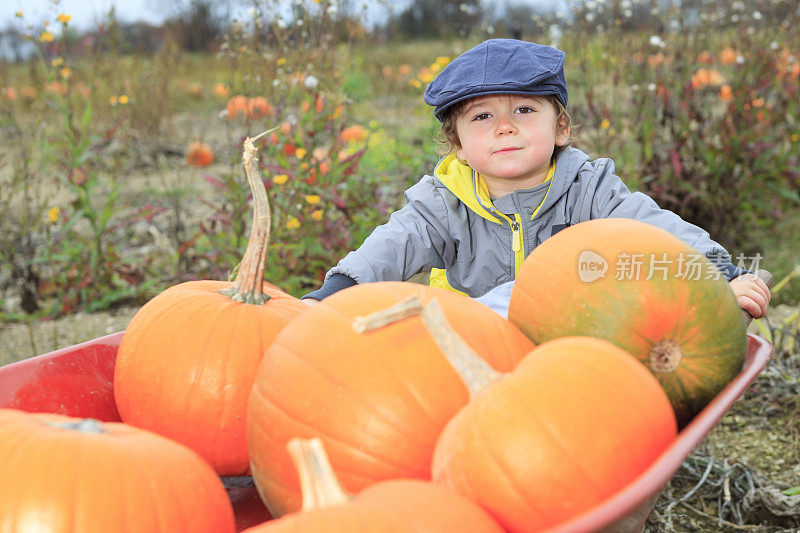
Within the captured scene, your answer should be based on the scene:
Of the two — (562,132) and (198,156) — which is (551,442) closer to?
(562,132)

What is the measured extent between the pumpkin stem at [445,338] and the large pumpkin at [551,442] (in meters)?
0.03

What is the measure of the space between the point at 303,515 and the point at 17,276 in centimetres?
344

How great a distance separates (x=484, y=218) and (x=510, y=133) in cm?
33

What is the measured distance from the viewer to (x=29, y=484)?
1.10 m

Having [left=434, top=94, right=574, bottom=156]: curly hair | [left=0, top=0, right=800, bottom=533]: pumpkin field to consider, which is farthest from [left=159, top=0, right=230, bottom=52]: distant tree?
[left=434, top=94, right=574, bottom=156]: curly hair

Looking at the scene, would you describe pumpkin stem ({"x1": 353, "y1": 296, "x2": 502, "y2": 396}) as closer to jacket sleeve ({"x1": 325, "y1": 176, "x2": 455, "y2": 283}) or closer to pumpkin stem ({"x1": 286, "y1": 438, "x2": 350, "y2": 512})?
pumpkin stem ({"x1": 286, "y1": 438, "x2": 350, "y2": 512})

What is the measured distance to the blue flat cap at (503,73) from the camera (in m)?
2.19

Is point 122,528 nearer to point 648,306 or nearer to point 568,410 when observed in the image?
point 568,410

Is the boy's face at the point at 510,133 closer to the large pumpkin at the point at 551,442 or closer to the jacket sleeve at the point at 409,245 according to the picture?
the jacket sleeve at the point at 409,245

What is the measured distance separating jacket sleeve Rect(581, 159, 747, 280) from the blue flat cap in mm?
290

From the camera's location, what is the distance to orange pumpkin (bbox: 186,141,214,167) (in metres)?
6.23

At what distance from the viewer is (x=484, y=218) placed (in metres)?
2.48

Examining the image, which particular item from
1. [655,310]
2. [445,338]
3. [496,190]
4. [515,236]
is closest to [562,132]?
[496,190]

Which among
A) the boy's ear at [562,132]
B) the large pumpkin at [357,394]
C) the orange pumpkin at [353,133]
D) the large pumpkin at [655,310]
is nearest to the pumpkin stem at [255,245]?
the large pumpkin at [357,394]
